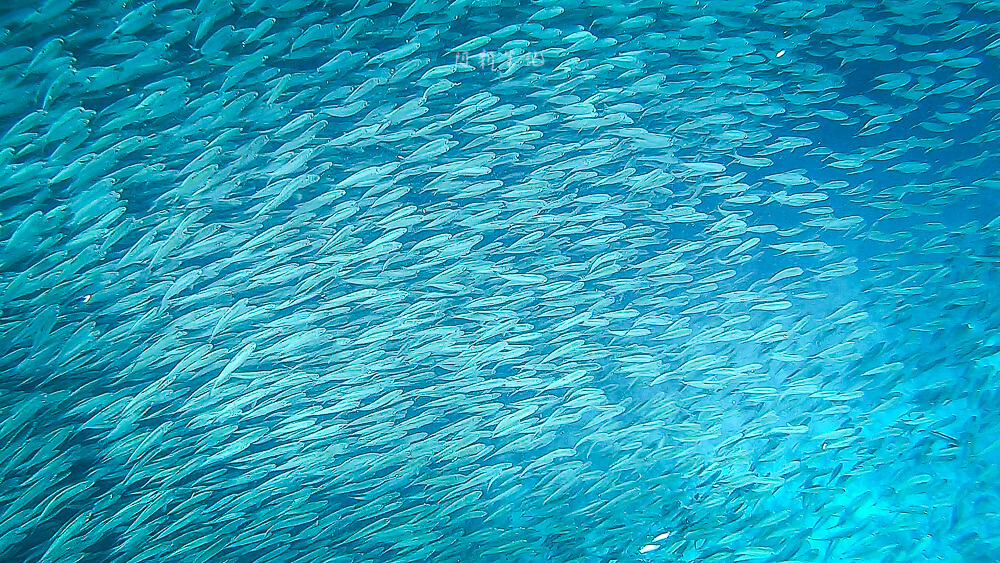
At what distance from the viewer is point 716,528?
5.22 metres

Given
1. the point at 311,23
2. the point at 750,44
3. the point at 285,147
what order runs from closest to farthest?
the point at 311,23
the point at 285,147
the point at 750,44

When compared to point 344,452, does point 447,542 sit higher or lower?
lower

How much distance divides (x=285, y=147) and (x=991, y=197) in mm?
5974

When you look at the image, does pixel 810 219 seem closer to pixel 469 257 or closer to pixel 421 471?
pixel 469 257

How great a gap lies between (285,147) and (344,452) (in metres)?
2.50

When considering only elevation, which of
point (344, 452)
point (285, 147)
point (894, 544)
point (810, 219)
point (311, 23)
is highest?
point (311, 23)

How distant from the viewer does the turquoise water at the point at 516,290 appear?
14.4 feet

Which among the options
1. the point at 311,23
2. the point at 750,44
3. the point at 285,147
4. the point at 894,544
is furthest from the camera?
the point at 894,544

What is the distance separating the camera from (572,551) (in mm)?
5270

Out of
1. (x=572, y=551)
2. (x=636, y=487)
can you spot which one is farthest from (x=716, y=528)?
(x=572, y=551)

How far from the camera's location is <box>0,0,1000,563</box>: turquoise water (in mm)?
4398

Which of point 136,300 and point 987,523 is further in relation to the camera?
point 987,523

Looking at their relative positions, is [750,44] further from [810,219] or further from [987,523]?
[987,523]

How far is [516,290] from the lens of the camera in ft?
16.6
